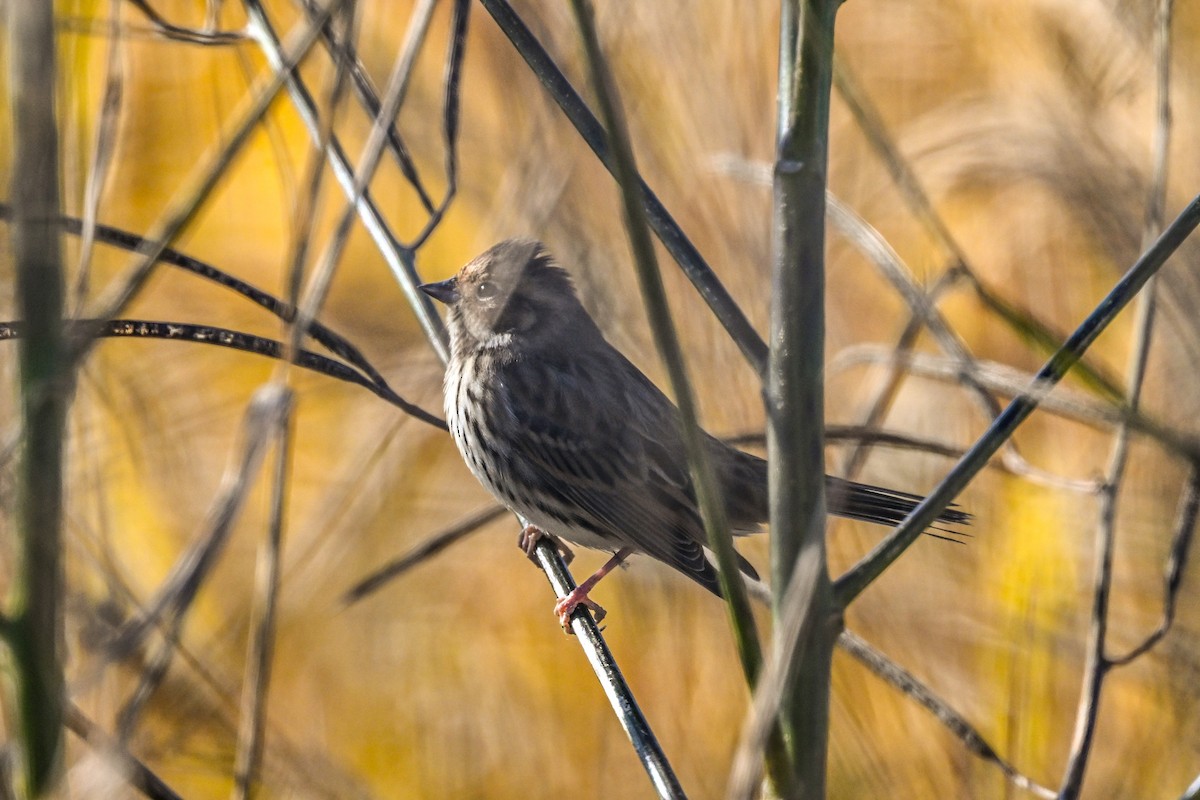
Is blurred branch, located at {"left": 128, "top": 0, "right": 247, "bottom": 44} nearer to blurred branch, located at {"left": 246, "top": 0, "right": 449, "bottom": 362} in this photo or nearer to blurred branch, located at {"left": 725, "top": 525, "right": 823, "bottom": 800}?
blurred branch, located at {"left": 246, "top": 0, "right": 449, "bottom": 362}

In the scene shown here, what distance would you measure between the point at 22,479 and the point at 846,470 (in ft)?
6.76

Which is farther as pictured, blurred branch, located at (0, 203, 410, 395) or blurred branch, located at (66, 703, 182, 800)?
blurred branch, located at (0, 203, 410, 395)

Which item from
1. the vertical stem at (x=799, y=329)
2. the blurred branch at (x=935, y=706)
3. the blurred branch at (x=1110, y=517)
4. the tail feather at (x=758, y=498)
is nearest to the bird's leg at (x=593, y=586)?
the tail feather at (x=758, y=498)

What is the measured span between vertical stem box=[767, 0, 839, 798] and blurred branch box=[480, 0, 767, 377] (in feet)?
0.60

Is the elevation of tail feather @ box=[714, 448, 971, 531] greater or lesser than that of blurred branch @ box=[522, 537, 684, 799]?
greater

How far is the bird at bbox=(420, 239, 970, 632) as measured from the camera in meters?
3.49

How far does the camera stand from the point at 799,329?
1444mm

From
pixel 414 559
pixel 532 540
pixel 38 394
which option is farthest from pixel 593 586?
pixel 38 394

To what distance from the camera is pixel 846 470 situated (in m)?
2.84

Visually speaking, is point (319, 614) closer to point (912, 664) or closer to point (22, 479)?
point (912, 664)

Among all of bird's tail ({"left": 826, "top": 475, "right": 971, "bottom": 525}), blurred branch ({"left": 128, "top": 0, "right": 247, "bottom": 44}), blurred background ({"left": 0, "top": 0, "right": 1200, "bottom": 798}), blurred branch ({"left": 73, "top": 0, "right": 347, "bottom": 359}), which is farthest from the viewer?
blurred background ({"left": 0, "top": 0, "right": 1200, "bottom": 798})

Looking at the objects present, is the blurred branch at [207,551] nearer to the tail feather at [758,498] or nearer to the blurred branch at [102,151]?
the blurred branch at [102,151]

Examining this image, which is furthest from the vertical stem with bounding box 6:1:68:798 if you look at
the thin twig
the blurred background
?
the blurred background

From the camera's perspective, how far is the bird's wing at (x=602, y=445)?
11.6ft
